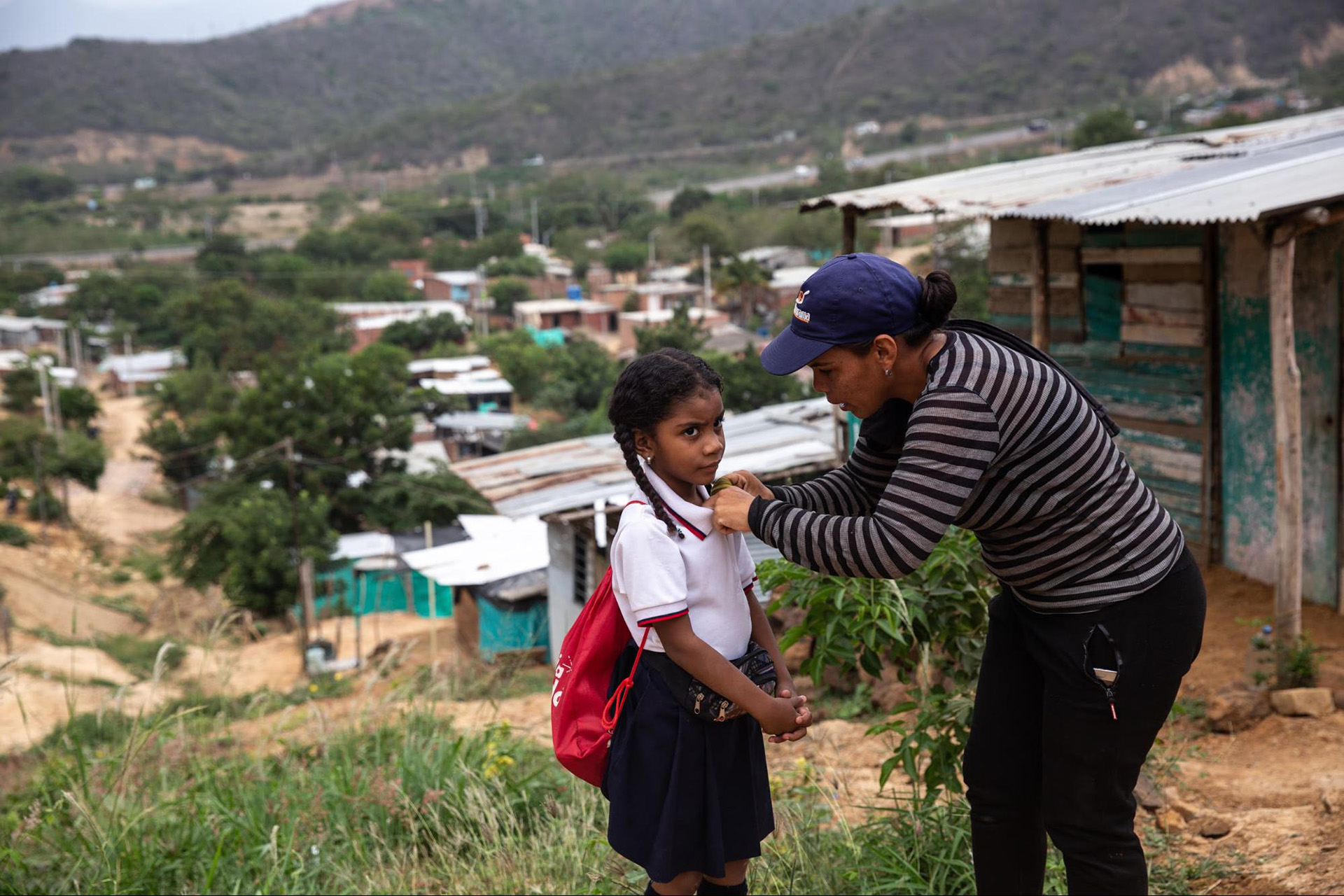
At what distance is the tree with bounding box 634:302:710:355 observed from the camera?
3133 cm

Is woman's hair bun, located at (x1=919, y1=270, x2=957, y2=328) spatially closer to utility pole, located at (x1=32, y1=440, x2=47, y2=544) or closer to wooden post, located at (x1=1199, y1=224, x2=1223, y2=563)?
wooden post, located at (x1=1199, y1=224, x2=1223, y2=563)

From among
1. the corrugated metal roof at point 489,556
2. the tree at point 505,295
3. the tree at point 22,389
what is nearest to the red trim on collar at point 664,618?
the corrugated metal roof at point 489,556

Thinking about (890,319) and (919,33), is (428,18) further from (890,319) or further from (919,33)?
(890,319)

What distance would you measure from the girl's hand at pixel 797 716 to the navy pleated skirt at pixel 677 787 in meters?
0.08

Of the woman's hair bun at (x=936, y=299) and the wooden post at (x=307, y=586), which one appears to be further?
the wooden post at (x=307, y=586)

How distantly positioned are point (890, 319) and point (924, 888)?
4.97 ft

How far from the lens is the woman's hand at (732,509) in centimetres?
194

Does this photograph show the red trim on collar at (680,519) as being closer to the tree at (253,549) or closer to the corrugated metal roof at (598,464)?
the corrugated metal roof at (598,464)

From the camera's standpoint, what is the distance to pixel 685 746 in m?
2.04

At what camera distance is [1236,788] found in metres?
3.69

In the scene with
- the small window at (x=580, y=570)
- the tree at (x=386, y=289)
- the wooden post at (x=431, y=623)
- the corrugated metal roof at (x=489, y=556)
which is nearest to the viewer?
the wooden post at (x=431, y=623)

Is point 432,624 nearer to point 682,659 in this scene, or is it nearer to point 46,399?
point 682,659

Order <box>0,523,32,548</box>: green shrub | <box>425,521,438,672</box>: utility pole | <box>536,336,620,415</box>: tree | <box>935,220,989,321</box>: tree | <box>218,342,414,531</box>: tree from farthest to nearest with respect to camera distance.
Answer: <box>536,336,620,415</box>: tree, <box>0,523,32,548</box>: green shrub, <box>935,220,989,321</box>: tree, <box>218,342,414,531</box>: tree, <box>425,521,438,672</box>: utility pole

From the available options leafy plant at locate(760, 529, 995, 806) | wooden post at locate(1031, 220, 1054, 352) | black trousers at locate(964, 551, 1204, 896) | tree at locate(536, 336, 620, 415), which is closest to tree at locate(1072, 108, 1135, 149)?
tree at locate(536, 336, 620, 415)
